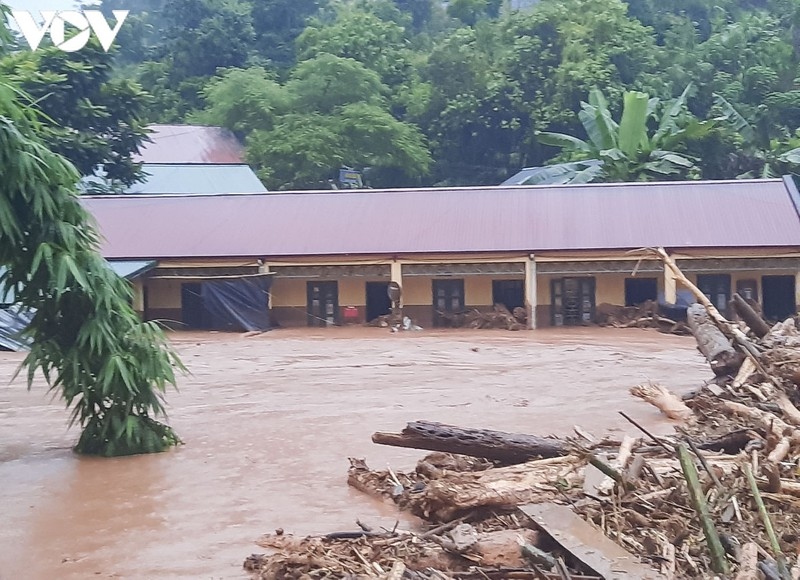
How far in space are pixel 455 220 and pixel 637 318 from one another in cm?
561

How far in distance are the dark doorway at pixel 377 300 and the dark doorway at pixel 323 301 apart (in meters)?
0.88

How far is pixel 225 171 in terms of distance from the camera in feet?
117

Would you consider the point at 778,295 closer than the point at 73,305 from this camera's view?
No

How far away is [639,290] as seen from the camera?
26.0 meters

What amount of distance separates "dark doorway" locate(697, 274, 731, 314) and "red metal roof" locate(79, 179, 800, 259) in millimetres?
1352

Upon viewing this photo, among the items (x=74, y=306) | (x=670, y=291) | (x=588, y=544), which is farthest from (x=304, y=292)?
(x=588, y=544)

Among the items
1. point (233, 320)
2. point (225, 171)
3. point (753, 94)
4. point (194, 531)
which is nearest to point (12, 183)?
point (194, 531)

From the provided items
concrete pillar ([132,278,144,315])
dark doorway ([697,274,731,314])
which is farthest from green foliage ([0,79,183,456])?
dark doorway ([697,274,731,314])

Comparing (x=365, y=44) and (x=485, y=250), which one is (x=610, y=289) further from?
(x=365, y=44)

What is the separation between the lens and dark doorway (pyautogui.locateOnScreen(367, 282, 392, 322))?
26891mm

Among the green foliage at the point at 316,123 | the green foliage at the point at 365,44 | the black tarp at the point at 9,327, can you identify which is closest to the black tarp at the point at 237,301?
the black tarp at the point at 9,327

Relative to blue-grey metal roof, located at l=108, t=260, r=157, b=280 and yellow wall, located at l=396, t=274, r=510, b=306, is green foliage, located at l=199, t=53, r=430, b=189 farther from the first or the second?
blue-grey metal roof, located at l=108, t=260, r=157, b=280

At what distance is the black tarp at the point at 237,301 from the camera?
83.7 ft

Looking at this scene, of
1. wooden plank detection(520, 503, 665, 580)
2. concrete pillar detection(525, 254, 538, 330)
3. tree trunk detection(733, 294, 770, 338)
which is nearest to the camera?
wooden plank detection(520, 503, 665, 580)
